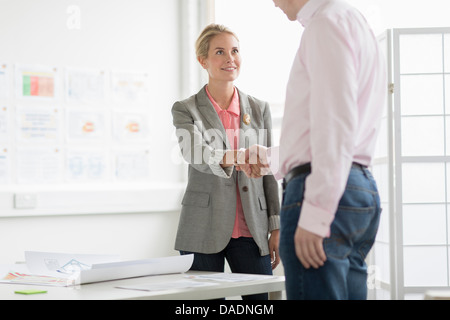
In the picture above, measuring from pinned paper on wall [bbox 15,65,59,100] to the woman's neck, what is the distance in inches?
67.9

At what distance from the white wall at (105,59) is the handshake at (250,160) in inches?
75.5

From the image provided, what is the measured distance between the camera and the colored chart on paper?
3.79 metres

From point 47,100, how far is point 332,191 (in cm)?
300

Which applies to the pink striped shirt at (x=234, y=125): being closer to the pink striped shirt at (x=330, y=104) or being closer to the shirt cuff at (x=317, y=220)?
the pink striped shirt at (x=330, y=104)

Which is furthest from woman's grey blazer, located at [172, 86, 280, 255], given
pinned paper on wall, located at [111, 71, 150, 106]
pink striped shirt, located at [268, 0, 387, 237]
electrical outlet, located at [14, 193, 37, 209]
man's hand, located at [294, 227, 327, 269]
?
pinned paper on wall, located at [111, 71, 150, 106]

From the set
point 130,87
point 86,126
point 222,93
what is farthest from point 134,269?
point 130,87

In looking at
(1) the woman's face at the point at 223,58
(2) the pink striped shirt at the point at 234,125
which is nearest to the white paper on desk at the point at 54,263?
(2) the pink striped shirt at the point at 234,125

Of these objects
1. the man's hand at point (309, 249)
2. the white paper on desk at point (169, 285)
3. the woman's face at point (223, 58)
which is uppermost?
the woman's face at point (223, 58)

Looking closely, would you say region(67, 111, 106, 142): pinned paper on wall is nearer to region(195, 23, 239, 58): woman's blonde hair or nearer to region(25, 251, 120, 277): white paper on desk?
region(195, 23, 239, 58): woman's blonde hair

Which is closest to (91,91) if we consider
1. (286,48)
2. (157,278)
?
(286,48)

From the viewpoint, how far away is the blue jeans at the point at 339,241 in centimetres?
125

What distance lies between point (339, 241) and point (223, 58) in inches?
53.8

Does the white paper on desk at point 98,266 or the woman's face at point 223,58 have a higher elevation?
the woman's face at point 223,58

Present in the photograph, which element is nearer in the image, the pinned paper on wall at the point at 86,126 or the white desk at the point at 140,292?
the white desk at the point at 140,292
